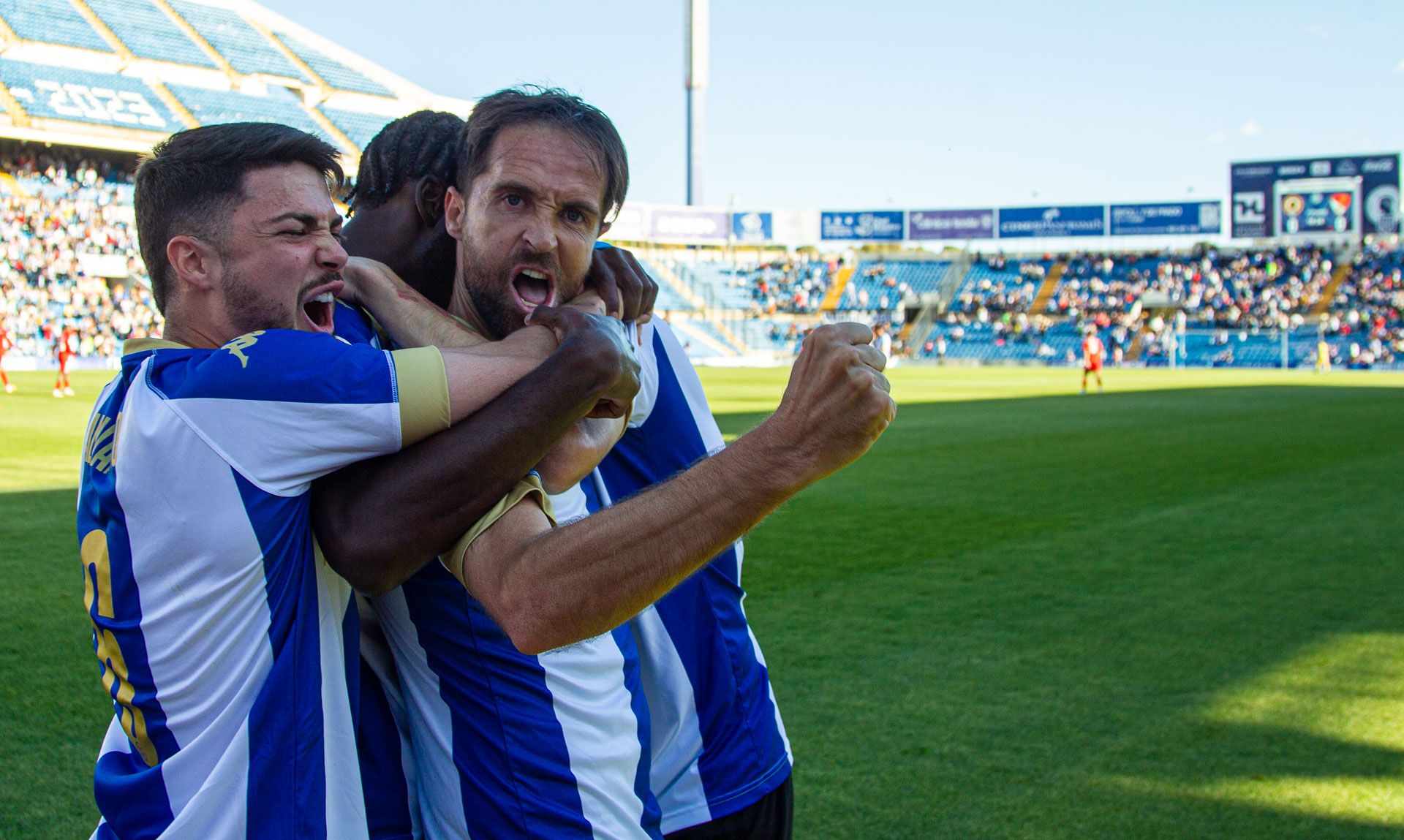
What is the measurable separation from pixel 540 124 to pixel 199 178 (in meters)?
0.62

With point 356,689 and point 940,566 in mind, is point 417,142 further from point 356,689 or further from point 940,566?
point 940,566

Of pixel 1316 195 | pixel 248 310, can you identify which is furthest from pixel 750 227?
pixel 248 310

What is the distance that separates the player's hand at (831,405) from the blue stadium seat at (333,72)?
53662 mm

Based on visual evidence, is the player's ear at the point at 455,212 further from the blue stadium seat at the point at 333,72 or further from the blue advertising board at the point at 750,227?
the blue advertising board at the point at 750,227

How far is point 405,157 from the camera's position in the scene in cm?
240

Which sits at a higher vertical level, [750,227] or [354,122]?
[354,122]

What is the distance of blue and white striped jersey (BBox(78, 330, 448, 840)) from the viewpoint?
5.07 ft

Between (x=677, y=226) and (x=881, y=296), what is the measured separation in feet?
37.3

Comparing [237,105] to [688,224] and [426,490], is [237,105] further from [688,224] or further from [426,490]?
[426,490]

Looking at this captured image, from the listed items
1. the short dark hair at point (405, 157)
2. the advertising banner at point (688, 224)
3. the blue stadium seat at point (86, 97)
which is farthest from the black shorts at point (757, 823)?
the advertising banner at point (688, 224)

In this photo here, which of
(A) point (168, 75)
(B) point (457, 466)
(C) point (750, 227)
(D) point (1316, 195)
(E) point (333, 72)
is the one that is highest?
(E) point (333, 72)

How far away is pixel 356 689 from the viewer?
177 centimetres

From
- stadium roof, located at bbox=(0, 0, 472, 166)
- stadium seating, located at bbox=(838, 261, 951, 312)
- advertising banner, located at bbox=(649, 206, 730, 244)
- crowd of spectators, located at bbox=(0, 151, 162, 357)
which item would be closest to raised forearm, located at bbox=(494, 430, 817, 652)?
crowd of spectators, located at bbox=(0, 151, 162, 357)

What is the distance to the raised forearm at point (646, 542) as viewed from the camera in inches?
57.8
